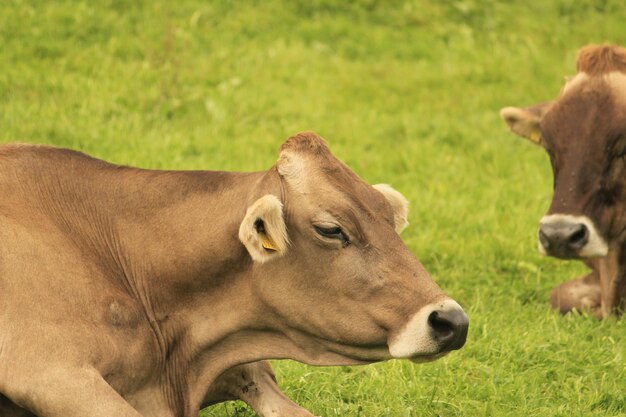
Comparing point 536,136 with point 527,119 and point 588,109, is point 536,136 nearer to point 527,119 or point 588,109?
point 527,119

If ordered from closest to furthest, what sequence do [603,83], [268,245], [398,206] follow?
1. [268,245]
2. [398,206]
3. [603,83]

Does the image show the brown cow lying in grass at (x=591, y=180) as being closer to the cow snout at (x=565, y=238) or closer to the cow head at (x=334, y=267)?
the cow snout at (x=565, y=238)

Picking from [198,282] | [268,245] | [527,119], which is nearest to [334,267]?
[268,245]

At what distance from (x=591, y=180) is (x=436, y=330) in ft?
12.5

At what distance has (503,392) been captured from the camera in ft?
24.6

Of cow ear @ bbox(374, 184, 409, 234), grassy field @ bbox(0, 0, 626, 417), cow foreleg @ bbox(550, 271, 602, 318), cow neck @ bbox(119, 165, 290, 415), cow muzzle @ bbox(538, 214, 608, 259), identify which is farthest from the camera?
cow foreleg @ bbox(550, 271, 602, 318)

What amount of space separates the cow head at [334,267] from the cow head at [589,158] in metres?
3.13

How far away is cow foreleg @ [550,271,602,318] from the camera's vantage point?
9655 millimetres

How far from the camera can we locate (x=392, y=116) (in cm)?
1428

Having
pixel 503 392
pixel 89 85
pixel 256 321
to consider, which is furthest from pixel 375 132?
pixel 256 321

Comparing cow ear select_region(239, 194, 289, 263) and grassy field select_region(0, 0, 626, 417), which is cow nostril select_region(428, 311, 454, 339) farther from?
grassy field select_region(0, 0, 626, 417)

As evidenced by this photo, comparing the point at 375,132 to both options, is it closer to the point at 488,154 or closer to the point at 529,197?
the point at 488,154

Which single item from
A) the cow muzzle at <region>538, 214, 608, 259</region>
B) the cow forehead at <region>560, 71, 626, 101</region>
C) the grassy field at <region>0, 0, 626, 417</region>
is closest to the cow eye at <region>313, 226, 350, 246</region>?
the grassy field at <region>0, 0, 626, 417</region>

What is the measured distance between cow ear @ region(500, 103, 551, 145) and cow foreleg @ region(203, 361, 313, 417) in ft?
15.1
